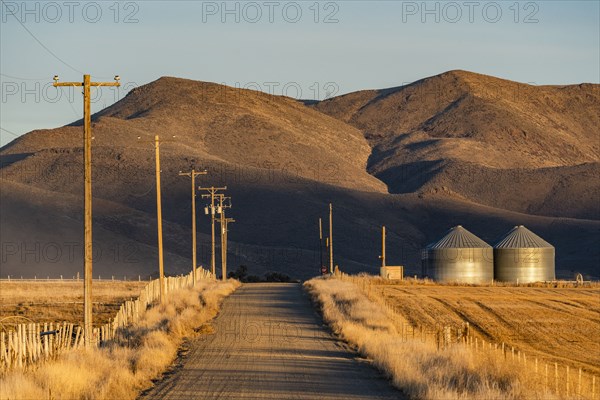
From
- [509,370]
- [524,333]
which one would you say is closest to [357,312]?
[524,333]

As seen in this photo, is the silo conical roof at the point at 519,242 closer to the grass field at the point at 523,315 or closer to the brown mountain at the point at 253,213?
the grass field at the point at 523,315

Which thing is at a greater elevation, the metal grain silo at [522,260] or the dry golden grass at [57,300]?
the metal grain silo at [522,260]

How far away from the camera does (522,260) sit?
285ft

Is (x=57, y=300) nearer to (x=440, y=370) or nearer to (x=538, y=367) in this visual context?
(x=538, y=367)

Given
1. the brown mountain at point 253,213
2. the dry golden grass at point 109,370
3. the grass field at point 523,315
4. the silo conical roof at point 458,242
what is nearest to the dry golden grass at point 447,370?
the dry golden grass at point 109,370

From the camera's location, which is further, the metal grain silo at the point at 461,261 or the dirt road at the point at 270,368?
the metal grain silo at the point at 461,261

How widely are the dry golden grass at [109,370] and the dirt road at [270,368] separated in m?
0.48

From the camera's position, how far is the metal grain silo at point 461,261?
86.1m

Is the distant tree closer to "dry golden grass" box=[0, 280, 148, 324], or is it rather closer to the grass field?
"dry golden grass" box=[0, 280, 148, 324]

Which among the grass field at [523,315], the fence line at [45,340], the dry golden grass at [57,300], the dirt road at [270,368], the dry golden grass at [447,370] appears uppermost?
the fence line at [45,340]

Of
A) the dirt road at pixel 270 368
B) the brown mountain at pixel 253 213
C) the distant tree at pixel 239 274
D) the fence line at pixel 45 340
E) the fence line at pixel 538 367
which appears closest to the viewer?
the dirt road at pixel 270 368

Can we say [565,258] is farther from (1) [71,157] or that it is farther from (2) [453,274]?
(1) [71,157]

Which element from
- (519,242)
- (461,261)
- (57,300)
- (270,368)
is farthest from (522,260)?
(270,368)

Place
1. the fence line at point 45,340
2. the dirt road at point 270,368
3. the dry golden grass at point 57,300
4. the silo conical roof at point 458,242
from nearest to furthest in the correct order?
the dirt road at point 270,368 < the fence line at point 45,340 < the dry golden grass at point 57,300 < the silo conical roof at point 458,242
